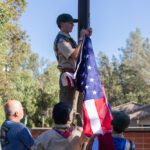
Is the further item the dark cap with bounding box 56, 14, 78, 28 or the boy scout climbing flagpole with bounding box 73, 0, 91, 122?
the dark cap with bounding box 56, 14, 78, 28

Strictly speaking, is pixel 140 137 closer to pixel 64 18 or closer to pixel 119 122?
pixel 64 18

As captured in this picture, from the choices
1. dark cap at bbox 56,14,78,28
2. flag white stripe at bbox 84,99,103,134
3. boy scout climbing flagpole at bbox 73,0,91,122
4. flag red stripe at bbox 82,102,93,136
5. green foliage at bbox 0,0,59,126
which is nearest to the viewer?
flag red stripe at bbox 82,102,93,136

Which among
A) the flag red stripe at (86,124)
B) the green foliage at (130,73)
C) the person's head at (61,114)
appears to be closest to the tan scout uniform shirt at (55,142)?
the person's head at (61,114)

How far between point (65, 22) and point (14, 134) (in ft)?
4.10

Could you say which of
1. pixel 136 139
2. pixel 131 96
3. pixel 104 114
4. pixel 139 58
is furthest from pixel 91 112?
pixel 139 58

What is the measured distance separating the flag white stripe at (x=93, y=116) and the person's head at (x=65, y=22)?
832 mm

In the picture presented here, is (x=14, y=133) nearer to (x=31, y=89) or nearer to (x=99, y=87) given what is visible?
(x=99, y=87)

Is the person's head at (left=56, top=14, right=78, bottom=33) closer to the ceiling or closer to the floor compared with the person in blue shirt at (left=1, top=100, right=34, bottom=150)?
closer to the ceiling

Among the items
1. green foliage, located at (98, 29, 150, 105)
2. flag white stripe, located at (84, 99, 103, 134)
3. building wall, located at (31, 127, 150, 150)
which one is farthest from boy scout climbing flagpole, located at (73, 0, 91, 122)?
green foliage, located at (98, 29, 150, 105)

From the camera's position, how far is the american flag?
15.9 ft

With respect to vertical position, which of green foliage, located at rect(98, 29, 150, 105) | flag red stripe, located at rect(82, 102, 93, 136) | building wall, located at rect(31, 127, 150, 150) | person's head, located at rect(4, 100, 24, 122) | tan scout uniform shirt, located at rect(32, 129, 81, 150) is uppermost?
green foliage, located at rect(98, 29, 150, 105)

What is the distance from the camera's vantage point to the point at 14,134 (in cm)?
487

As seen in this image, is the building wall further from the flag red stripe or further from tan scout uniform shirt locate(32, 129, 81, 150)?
tan scout uniform shirt locate(32, 129, 81, 150)

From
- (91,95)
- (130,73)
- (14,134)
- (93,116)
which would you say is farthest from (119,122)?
(130,73)
